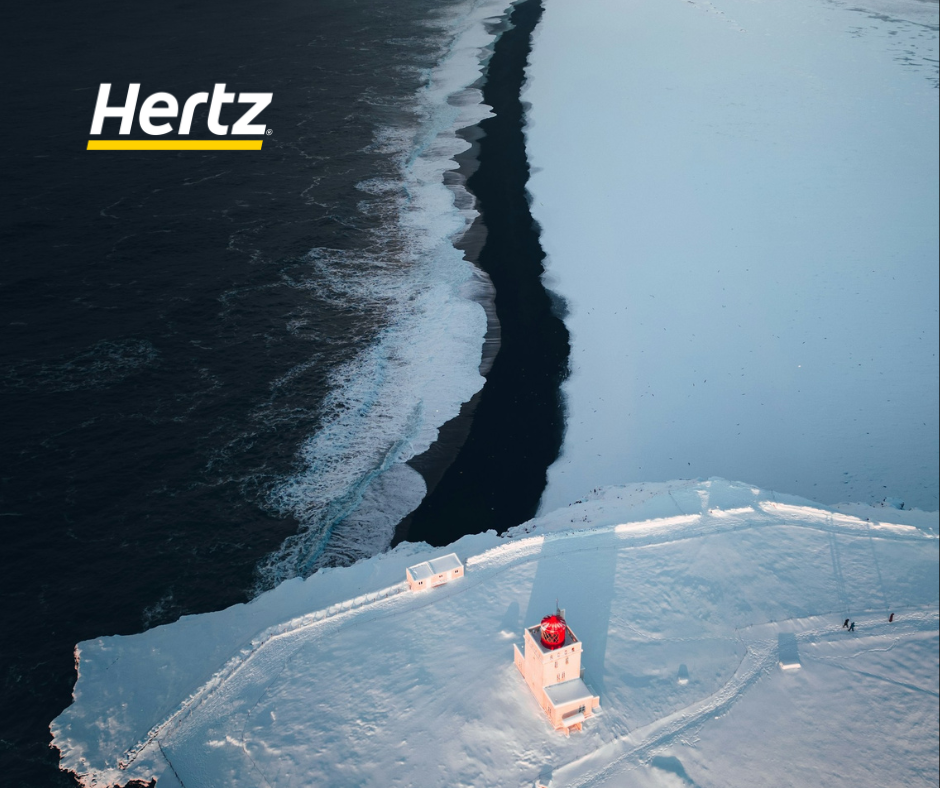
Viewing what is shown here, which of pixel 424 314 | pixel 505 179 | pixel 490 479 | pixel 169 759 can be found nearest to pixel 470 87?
pixel 505 179

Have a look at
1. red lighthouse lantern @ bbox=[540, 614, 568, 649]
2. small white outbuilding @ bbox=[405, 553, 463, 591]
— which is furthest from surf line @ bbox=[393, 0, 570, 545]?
red lighthouse lantern @ bbox=[540, 614, 568, 649]

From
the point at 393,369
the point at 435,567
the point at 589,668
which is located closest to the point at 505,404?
the point at 393,369

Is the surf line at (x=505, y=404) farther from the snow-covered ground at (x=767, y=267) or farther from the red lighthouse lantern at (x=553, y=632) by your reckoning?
the red lighthouse lantern at (x=553, y=632)

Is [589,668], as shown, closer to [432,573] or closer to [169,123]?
[432,573]

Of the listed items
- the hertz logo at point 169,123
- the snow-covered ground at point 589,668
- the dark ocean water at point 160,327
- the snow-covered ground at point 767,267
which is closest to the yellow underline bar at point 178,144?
the hertz logo at point 169,123

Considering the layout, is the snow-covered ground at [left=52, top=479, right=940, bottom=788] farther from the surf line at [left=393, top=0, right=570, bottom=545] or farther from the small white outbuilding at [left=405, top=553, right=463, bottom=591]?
the surf line at [left=393, top=0, right=570, bottom=545]

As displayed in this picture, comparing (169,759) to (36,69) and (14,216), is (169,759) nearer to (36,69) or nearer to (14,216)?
(14,216)
